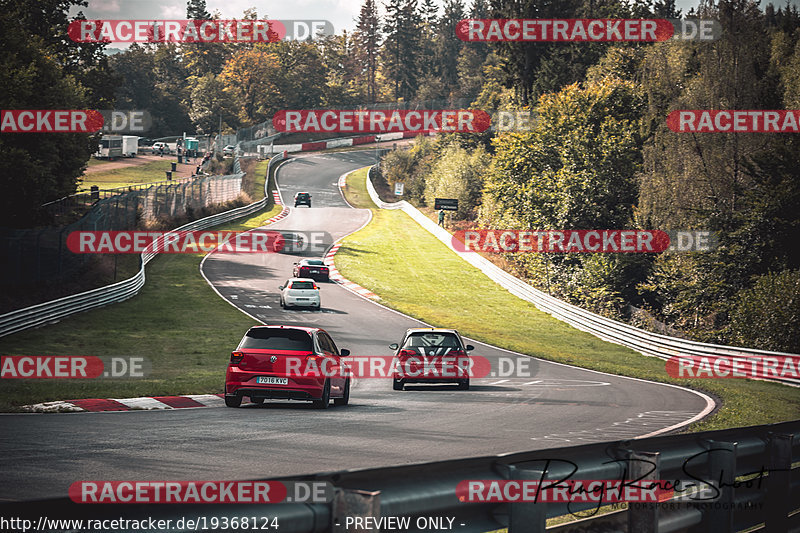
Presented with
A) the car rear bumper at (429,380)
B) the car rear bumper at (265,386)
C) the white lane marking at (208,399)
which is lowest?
the car rear bumper at (429,380)

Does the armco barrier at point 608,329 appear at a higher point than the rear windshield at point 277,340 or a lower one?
lower

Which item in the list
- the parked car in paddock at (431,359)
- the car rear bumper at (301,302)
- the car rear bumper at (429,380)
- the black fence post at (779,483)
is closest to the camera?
the black fence post at (779,483)

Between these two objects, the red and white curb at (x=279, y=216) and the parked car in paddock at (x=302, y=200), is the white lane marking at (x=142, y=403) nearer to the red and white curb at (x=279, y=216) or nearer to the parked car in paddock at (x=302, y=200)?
the red and white curb at (x=279, y=216)

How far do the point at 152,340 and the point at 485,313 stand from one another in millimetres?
20043

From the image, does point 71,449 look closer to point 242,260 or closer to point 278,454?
point 278,454

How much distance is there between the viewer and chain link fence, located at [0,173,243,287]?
101 feet

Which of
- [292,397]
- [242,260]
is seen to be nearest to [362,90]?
[242,260]

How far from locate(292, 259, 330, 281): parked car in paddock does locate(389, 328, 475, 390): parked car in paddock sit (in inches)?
994

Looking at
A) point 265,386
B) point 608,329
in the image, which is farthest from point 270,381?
point 608,329

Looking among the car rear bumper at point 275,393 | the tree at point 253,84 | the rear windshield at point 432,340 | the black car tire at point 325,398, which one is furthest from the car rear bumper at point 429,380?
the tree at point 253,84

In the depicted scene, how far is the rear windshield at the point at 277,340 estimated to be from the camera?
16.1 metres

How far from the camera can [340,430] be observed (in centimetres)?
1290

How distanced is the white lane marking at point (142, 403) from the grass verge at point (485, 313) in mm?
10168

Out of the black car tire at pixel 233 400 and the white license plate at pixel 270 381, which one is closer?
the white license plate at pixel 270 381
